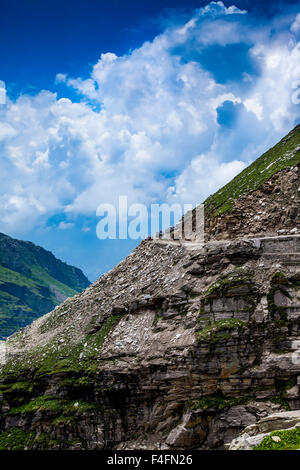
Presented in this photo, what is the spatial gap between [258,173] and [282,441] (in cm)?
4381

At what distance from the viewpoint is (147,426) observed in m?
33.7

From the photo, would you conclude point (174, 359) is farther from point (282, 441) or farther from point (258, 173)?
point (258, 173)

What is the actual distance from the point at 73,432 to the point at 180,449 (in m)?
10.1

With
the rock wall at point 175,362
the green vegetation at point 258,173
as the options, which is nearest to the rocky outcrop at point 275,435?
the rock wall at point 175,362

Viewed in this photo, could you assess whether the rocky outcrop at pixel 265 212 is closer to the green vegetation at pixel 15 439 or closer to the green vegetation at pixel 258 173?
the green vegetation at pixel 258 173

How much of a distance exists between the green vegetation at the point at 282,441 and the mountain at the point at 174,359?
263 centimetres

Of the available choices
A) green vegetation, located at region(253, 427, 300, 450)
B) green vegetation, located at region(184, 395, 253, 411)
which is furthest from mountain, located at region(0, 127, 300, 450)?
green vegetation, located at region(253, 427, 300, 450)

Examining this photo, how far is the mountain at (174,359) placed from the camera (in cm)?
3069

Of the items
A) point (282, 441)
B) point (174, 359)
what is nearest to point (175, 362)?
point (174, 359)

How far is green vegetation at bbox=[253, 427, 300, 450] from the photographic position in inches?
723

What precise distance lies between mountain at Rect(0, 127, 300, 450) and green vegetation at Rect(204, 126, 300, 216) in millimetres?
8017

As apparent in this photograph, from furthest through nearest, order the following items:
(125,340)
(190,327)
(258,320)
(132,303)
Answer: (132,303), (125,340), (190,327), (258,320)
